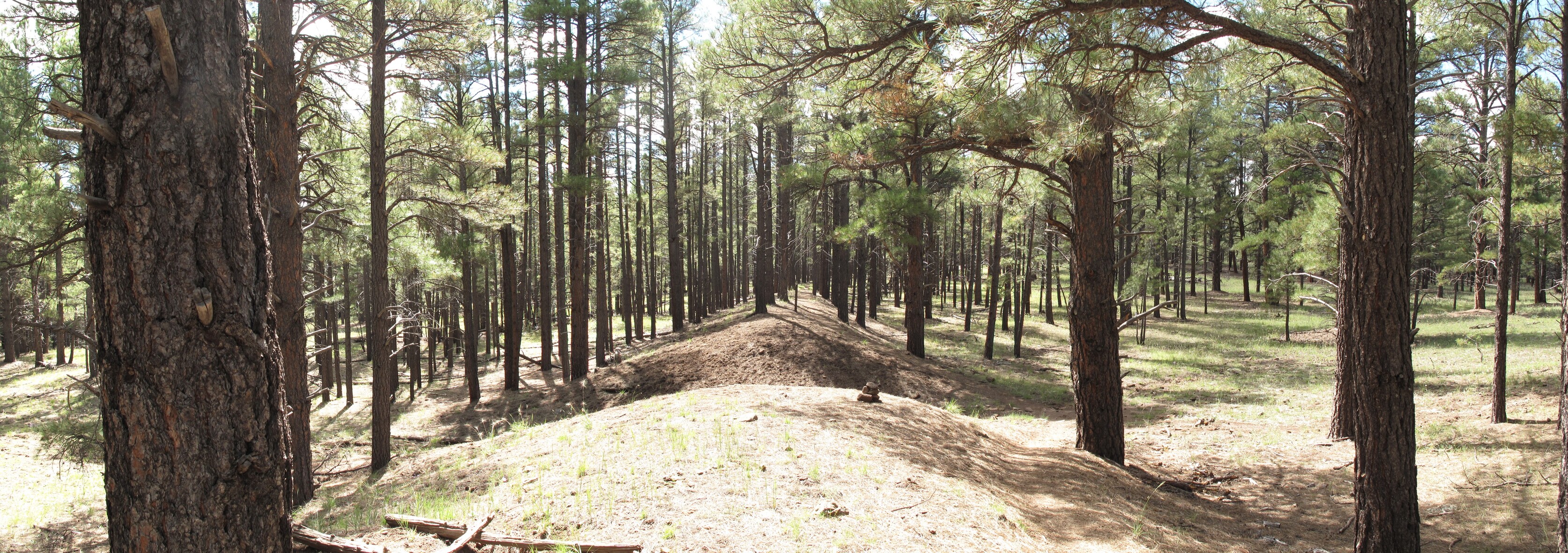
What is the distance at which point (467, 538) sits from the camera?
4031mm

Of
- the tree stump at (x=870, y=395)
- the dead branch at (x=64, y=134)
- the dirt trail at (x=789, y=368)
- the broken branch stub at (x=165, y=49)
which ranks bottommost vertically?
the dirt trail at (x=789, y=368)

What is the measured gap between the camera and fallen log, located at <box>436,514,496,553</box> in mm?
3916

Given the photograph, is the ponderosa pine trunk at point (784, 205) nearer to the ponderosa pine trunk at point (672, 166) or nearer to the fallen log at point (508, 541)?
the ponderosa pine trunk at point (672, 166)

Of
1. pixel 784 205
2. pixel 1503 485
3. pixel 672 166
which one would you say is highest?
pixel 672 166

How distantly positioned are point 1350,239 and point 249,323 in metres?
6.40

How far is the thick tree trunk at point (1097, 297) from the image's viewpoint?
24.4ft

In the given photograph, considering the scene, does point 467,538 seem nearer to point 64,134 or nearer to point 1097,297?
point 64,134

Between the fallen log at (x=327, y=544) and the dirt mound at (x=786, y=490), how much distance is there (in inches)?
26.4

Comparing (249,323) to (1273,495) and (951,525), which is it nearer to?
(951,525)

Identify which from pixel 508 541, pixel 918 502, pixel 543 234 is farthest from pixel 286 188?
pixel 543 234

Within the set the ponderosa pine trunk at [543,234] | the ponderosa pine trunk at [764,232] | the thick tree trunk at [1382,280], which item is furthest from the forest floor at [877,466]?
the ponderosa pine trunk at [764,232]

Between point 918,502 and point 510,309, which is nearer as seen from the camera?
point 918,502

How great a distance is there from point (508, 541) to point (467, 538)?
0.75ft

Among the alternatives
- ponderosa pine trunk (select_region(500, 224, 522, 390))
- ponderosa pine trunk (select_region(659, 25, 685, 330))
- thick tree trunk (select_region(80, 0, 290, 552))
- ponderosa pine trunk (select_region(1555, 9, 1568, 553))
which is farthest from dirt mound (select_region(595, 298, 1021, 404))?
thick tree trunk (select_region(80, 0, 290, 552))
